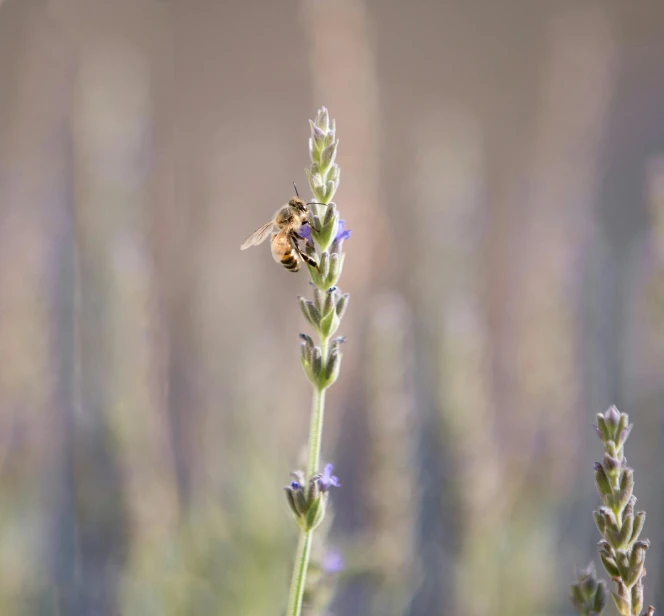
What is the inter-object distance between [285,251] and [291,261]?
33 millimetres

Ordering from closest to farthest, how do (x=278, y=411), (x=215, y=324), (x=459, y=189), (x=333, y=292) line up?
(x=333, y=292)
(x=278, y=411)
(x=215, y=324)
(x=459, y=189)

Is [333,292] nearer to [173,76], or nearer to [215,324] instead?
[215,324]

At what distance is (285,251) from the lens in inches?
71.9

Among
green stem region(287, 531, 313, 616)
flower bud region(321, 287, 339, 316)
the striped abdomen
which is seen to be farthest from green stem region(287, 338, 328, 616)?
the striped abdomen

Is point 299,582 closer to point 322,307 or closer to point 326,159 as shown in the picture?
point 322,307

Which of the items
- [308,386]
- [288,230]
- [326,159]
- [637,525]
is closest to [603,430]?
[637,525]

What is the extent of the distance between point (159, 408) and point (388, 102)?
481 cm

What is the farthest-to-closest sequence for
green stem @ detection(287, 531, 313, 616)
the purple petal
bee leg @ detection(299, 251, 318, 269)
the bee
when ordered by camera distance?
1. the bee
2. the purple petal
3. bee leg @ detection(299, 251, 318, 269)
4. green stem @ detection(287, 531, 313, 616)

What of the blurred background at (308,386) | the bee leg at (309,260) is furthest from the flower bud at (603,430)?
the blurred background at (308,386)

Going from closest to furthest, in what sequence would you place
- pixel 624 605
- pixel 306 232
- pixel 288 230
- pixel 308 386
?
pixel 624 605 < pixel 306 232 < pixel 288 230 < pixel 308 386

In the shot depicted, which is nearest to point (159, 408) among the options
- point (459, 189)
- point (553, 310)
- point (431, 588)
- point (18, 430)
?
point (18, 430)

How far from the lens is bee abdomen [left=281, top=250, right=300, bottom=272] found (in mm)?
1821

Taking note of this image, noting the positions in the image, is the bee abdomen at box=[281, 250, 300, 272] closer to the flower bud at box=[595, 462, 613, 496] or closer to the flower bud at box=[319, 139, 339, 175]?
the flower bud at box=[319, 139, 339, 175]

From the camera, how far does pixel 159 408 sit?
2531 millimetres
